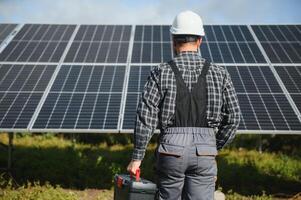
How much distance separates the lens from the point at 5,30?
13.6 meters

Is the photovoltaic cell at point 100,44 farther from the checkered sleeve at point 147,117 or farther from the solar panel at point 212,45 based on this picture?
the checkered sleeve at point 147,117

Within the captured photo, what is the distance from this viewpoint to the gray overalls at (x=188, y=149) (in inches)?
169

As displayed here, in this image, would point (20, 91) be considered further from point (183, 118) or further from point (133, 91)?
point (183, 118)

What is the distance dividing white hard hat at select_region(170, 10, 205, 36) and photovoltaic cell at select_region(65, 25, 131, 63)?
7076 mm

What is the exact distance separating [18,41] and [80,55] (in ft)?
6.64

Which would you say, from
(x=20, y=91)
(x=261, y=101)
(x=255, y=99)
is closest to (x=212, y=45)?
(x=255, y=99)

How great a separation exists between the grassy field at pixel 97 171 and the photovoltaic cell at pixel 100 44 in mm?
2505

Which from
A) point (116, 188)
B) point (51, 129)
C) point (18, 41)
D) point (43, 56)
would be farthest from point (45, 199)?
point (18, 41)

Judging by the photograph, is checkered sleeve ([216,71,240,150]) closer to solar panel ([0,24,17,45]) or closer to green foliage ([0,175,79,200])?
green foliage ([0,175,79,200])

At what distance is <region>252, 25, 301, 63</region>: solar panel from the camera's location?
1170 cm

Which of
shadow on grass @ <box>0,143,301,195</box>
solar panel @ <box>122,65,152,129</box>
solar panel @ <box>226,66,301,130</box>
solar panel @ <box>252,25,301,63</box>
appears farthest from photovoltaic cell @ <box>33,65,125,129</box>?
solar panel @ <box>252,25,301,63</box>

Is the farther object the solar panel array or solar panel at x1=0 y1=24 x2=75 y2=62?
solar panel at x1=0 y1=24 x2=75 y2=62

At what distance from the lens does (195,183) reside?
172 inches

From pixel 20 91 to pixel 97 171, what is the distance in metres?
2.82
